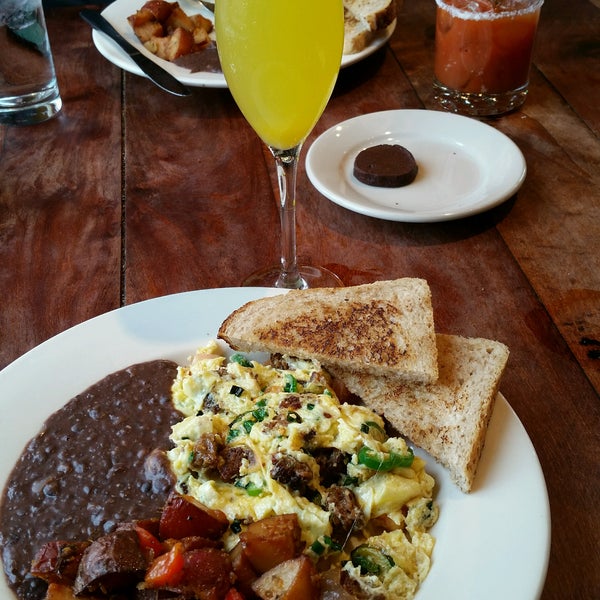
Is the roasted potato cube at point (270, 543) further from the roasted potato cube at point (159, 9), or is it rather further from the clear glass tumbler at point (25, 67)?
the roasted potato cube at point (159, 9)

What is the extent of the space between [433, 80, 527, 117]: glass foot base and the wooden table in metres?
0.06

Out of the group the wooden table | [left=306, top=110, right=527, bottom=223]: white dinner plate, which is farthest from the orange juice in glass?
[left=306, top=110, right=527, bottom=223]: white dinner plate

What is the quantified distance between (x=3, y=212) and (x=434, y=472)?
179 centimetres

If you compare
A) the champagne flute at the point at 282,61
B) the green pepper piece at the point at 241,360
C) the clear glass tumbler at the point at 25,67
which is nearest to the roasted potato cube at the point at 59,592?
the green pepper piece at the point at 241,360

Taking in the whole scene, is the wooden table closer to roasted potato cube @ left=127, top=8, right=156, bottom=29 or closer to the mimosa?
roasted potato cube @ left=127, top=8, right=156, bottom=29

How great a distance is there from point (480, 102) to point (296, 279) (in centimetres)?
137

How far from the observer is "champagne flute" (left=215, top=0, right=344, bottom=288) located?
166 cm

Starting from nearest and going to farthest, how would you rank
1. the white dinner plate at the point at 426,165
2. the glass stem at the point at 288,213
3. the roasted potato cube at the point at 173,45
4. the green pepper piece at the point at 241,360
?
the green pepper piece at the point at 241,360, the glass stem at the point at 288,213, the white dinner plate at the point at 426,165, the roasted potato cube at the point at 173,45

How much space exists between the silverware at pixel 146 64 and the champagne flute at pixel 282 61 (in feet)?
3.57

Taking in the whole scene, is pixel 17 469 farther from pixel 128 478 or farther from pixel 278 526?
pixel 278 526

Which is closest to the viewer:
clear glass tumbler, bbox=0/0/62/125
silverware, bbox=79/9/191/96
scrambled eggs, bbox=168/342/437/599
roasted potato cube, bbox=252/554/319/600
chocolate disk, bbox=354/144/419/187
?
roasted potato cube, bbox=252/554/319/600

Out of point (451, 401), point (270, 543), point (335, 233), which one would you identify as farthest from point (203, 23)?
point (270, 543)

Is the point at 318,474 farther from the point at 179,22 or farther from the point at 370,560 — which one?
the point at 179,22

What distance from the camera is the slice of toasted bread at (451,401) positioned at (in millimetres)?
1441
